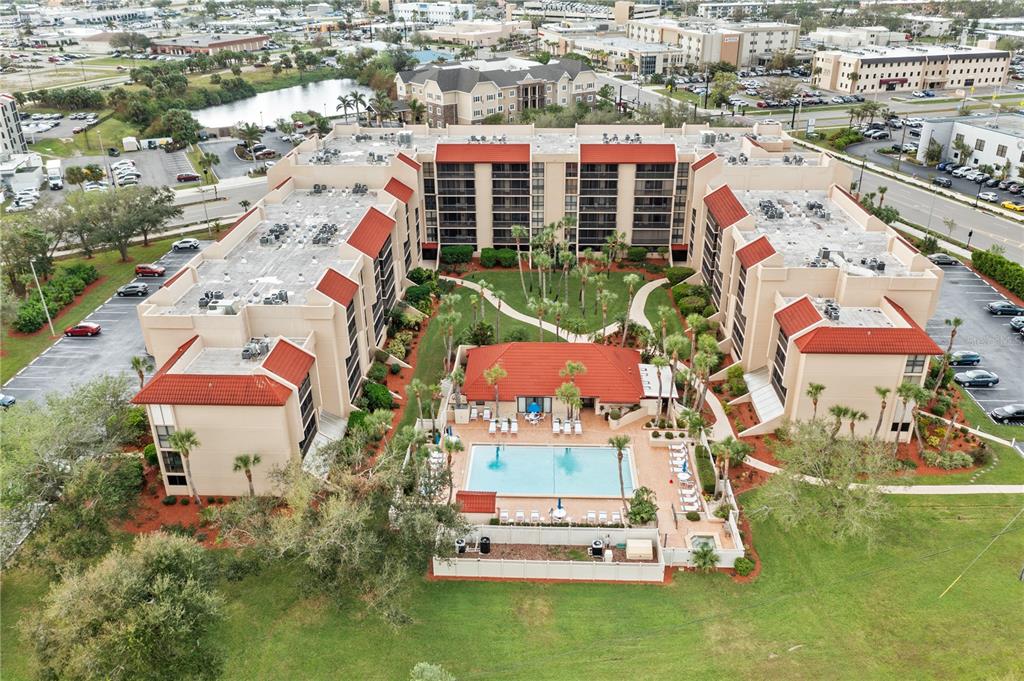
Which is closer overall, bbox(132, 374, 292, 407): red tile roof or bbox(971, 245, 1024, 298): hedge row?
bbox(132, 374, 292, 407): red tile roof

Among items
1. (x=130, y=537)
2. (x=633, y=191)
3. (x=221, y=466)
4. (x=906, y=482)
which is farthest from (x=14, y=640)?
(x=633, y=191)

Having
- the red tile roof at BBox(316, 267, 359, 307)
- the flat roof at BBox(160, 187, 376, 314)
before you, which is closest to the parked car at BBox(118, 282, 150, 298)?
the flat roof at BBox(160, 187, 376, 314)

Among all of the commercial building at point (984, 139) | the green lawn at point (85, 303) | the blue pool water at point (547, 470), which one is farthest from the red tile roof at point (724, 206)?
the commercial building at point (984, 139)

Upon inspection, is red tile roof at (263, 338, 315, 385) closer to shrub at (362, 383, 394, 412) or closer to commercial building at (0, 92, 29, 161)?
shrub at (362, 383, 394, 412)

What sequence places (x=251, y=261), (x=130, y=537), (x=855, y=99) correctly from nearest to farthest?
(x=130, y=537), (x=251, y=261), (x=855, y=99)

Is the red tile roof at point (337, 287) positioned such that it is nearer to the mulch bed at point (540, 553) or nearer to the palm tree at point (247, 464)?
the palm tree at point (247, 464)

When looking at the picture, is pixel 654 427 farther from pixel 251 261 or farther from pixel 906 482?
pixel 251 261
